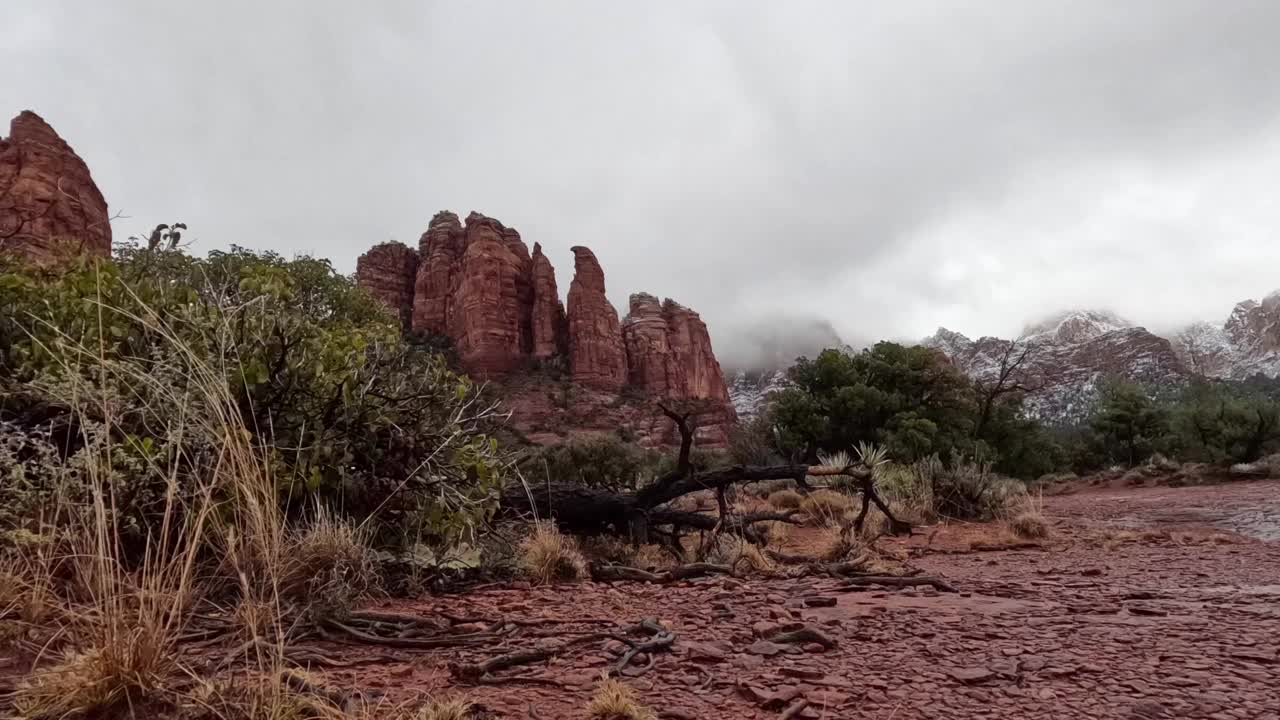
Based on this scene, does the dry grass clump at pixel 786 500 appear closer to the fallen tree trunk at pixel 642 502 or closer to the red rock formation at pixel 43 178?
the fallen tree trunk at pixel 642 502

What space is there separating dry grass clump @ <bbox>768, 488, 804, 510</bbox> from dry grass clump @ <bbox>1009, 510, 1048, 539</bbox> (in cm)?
409

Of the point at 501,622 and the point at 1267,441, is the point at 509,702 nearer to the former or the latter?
the point at 501,622

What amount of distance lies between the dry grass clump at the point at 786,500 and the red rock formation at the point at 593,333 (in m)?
54.7

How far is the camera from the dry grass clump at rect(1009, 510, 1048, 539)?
736 cm

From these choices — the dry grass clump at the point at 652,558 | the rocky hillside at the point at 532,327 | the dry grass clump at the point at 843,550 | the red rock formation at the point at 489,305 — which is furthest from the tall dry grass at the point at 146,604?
the red rock formation at the point at 489,305

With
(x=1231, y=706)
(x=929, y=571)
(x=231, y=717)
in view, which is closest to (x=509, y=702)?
(x=231, y=717)

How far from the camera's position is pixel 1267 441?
72.8ft

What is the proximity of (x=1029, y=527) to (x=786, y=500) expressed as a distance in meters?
4.82

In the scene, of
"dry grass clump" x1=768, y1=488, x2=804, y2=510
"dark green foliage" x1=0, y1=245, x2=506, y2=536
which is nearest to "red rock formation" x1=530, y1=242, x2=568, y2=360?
"dry grass clump" x1=768, y1=488, x2=804, y2=510

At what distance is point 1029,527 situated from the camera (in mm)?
7426

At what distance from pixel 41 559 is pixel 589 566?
319cm

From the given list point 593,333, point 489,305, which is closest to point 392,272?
point 489,305

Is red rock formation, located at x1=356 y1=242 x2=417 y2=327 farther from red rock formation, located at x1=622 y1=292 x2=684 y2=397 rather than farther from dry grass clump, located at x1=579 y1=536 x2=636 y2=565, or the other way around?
dry grass clump, located at x1=579 y1=536 x2=636 y2=565

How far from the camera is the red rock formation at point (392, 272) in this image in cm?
7112
